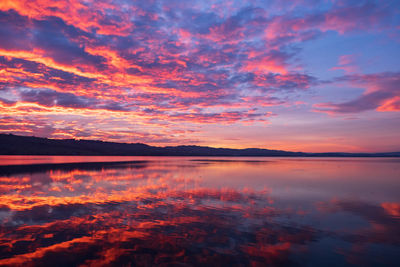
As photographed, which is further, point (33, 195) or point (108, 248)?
point (33, 195)

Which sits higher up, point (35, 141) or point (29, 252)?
point (35, 141)

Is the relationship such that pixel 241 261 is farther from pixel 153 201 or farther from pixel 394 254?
pixel 153 201

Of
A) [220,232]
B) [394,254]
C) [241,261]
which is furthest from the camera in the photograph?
[220,232]

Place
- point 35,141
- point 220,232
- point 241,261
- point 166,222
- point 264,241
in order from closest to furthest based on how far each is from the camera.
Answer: point 241,261
point 264,241
point 220,232
point 166,222
point 35,141

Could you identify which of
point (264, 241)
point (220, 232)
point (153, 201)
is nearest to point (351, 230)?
point (264, 241)

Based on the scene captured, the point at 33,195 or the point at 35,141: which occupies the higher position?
the point at 35,141

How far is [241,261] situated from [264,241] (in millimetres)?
2359

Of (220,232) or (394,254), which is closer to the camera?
(394,254)

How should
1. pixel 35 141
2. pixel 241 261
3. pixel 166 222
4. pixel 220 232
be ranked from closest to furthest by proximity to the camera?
pixel 241 261 < pixel 220 232 < pixel 166 222 < pixel 35 141

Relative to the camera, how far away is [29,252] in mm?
8844

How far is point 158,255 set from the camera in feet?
28.7

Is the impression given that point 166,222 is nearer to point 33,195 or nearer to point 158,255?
point 158,255

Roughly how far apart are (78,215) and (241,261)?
1026 centimetres

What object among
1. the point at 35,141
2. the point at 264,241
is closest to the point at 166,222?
the point at 264,241
